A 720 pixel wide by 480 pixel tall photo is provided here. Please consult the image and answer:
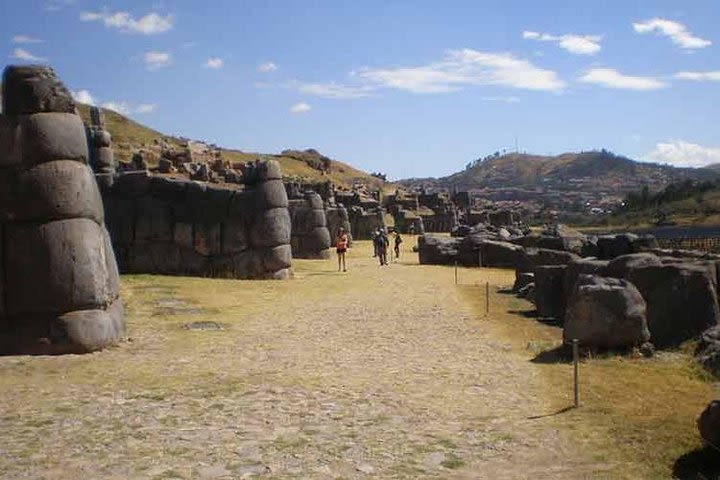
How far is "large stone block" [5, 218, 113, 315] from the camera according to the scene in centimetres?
1373

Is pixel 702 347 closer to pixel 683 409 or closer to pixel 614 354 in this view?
pixel 614 354

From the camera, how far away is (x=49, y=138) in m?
14.4

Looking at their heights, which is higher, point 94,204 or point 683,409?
point 94,204

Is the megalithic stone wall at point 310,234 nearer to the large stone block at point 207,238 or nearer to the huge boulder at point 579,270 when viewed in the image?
the large stone block at point 207,238

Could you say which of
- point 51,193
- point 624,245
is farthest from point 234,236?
point 51,193

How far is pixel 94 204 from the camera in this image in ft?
49.3

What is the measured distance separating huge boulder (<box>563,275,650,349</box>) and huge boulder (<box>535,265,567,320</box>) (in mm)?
5311

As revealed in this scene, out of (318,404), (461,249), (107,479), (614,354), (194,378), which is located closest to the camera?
(107,479)

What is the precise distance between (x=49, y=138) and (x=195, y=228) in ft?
42.2

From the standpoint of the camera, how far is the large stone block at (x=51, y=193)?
1404 centimetres

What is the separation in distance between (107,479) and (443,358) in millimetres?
7384

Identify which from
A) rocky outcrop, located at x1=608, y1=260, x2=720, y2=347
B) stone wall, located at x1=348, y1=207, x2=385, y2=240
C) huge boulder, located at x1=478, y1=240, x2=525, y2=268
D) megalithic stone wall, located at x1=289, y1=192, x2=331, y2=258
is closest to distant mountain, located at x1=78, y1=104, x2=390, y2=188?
stone wall, located at x1=348, y1=207, x2=385, y2=240

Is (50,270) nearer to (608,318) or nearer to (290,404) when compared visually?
(290,404)

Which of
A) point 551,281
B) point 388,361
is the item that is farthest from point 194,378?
point 551,281
